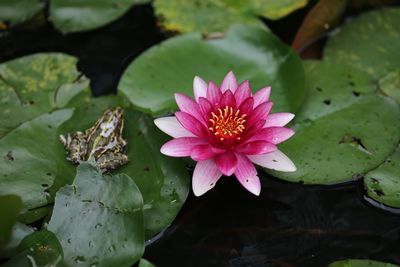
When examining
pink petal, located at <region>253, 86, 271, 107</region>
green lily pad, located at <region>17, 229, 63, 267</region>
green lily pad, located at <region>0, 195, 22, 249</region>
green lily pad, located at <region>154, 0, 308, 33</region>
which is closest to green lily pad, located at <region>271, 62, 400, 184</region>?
pink petal, located at <region>253, 86, 271, 107</region>

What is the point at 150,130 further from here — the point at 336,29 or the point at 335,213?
the point at 336,29

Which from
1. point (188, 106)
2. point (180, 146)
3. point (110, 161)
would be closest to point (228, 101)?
point (188, 106)

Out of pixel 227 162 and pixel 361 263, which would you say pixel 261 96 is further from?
pixel 361 263

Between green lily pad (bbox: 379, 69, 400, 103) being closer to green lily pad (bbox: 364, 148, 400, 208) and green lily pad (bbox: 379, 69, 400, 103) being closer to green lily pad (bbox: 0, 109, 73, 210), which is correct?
green lily pad (bbox: 364, 148, 400, 208)

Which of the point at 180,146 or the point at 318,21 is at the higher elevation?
the point at 318,21

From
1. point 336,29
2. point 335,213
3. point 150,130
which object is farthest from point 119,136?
point 336,29

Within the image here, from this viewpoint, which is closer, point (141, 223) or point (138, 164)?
point (141, 223)

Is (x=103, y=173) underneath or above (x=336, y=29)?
underneath
